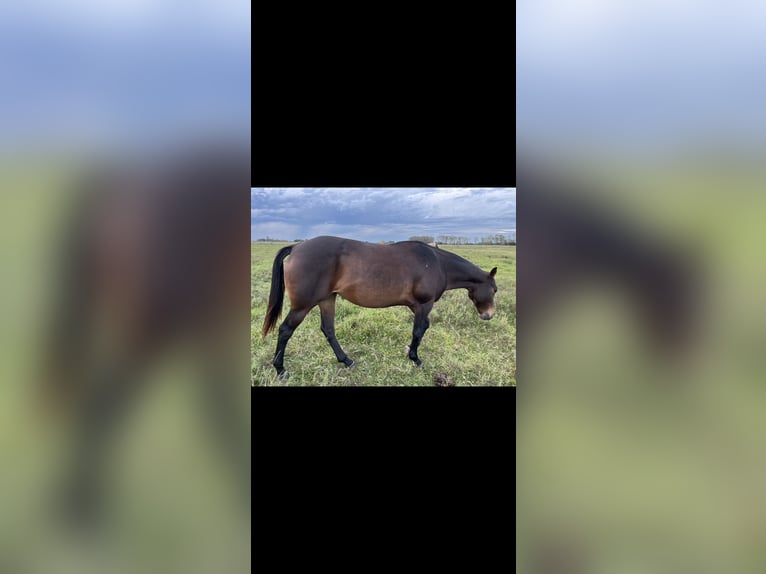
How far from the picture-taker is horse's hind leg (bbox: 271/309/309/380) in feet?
8.50

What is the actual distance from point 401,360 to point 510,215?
4.01 feet

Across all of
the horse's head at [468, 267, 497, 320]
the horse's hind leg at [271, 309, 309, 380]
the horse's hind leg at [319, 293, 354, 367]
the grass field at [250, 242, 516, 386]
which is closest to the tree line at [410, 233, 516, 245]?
the grass field at [250, 242, 516, 386]

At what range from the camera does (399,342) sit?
108 inches
